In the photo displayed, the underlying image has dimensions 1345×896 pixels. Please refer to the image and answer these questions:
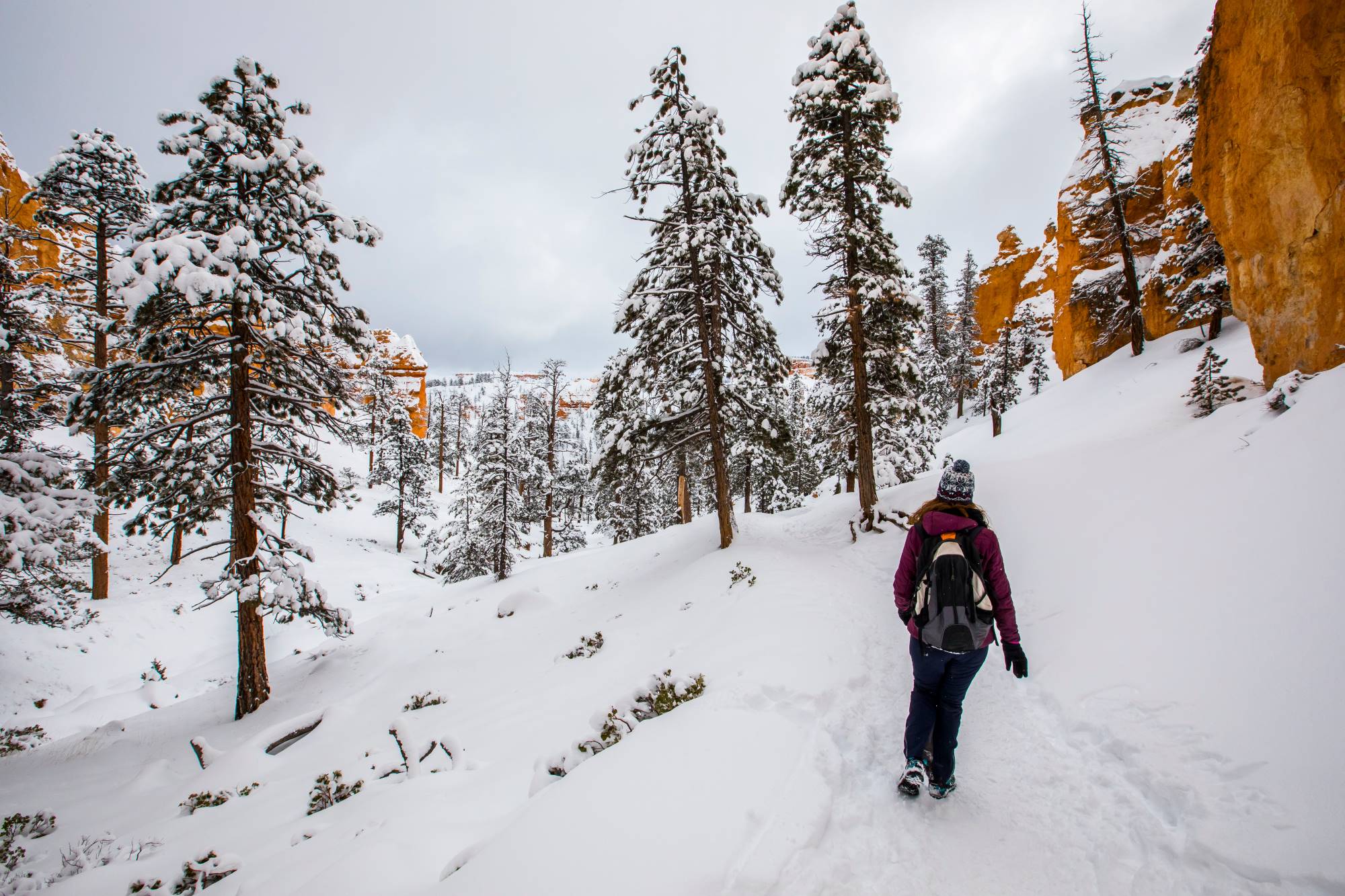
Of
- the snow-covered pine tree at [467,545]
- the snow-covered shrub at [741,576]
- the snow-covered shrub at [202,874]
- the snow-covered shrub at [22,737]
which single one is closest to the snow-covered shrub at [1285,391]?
the snow-covered shrub at [741,576]

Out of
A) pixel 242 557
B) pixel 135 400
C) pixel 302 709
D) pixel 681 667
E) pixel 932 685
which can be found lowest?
pixel 302 709

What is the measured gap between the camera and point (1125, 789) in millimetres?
3613

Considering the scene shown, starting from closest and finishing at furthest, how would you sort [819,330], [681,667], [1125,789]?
[1125,789]
[681,667]
[819,330]

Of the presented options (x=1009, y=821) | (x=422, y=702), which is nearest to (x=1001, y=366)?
(x=1009, y=821)

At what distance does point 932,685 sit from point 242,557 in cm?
1126

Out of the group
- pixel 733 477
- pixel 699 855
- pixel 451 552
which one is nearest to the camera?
pixel 699 855

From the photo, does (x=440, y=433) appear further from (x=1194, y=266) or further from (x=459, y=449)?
(x=1194, y=266)

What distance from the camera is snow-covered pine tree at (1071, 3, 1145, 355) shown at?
1986cm

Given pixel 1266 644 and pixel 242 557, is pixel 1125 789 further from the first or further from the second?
pixel 242 557

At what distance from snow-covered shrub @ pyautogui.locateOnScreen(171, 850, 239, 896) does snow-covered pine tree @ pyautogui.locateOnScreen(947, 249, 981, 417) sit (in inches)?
1789

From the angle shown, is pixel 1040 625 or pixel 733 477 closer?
pixel 1040 625

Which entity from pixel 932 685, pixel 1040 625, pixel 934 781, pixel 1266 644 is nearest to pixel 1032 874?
pixel 934 781

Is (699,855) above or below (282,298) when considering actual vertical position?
below

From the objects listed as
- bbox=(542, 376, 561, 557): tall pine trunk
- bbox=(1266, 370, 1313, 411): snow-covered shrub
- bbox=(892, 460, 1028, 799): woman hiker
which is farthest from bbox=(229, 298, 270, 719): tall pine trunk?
bbox=(1266, 370, 1313, 411): snow-covered shrub
